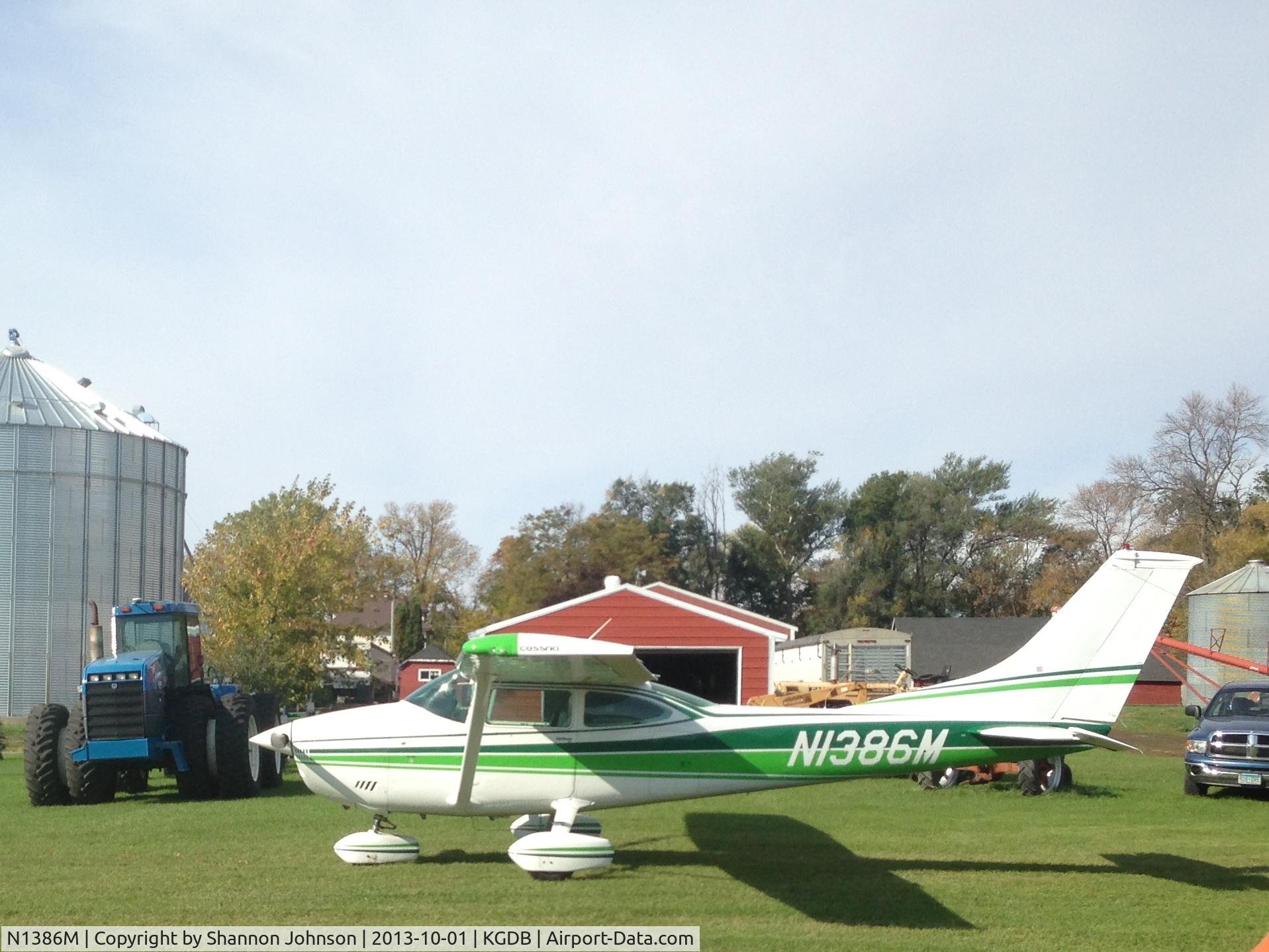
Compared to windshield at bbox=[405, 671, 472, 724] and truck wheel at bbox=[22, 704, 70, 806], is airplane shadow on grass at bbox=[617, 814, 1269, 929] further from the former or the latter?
truck wheel at bbox=[22, 704, 70, 806]

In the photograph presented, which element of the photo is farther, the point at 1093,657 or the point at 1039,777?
the point at 1039,777

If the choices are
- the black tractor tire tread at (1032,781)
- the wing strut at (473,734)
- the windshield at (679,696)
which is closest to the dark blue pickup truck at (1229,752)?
the black tractor tire tread at (1032,781)

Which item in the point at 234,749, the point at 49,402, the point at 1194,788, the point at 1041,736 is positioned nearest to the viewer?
the point at 1041,736

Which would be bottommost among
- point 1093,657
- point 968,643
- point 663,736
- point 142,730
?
point 968,643

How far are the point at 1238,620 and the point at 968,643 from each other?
15.9 m

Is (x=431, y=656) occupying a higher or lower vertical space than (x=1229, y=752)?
lower

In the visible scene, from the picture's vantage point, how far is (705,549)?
207 ft

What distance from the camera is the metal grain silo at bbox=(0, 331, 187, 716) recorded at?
31406mm

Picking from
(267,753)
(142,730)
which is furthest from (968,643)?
(142,730)

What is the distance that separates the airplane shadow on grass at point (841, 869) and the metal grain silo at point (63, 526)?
86.1 feet

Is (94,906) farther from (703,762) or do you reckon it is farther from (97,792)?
(97,792)

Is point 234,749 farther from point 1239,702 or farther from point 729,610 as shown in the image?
point 729,610

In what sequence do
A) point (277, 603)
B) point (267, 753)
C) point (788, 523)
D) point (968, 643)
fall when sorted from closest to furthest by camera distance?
point (267, 753)
point (277, 603)
point (968, 643)
point (788, 523)

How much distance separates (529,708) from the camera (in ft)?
30.9
